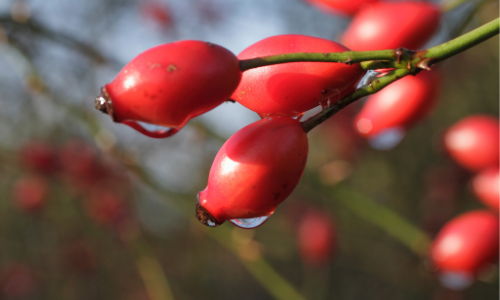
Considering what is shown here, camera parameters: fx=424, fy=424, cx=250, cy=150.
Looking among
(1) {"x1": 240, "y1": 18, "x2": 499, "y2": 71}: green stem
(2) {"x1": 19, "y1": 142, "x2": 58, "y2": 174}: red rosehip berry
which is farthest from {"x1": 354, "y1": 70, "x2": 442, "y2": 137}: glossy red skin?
(2) {"x1": 19, "y1": 142, "x2": 58, "y2": 174}: red rosehip berry

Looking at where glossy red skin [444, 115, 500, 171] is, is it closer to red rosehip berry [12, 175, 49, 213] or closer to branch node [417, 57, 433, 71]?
branch node [417, 57, 433, 71]

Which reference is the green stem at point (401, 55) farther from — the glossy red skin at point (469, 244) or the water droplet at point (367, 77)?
the glossy red skin at point (469, 244)

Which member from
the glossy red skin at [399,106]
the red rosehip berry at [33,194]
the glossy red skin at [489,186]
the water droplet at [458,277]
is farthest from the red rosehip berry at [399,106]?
the red rosehip berry at [33,194]

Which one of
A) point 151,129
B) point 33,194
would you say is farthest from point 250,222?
point 33,194

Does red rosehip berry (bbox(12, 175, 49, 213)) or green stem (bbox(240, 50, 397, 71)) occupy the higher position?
green stem (bbox(240, 50, 397, 71))

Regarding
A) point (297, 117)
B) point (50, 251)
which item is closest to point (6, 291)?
point (50, 251)

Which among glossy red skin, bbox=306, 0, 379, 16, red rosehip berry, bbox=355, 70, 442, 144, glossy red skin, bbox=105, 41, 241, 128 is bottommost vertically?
glossy red skin, bbox=105, 41, 241, 128

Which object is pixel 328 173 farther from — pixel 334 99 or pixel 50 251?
pixel 50 251
